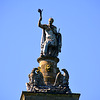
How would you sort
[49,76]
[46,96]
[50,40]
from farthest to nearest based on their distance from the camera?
[50,40]
[49,76]
[46,96]

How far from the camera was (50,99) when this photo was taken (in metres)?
35.9

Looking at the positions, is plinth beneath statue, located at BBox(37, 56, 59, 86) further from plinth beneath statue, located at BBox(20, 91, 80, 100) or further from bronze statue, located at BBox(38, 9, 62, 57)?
plinth beneath statue, located at BBox(20, 91, 80, 100)

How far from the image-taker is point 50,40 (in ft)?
132

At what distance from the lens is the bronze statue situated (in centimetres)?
3991

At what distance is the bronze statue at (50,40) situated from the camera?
3991cm

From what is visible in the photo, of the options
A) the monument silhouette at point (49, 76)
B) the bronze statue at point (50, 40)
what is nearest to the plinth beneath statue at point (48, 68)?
the monument silhouette at point (49, 76)

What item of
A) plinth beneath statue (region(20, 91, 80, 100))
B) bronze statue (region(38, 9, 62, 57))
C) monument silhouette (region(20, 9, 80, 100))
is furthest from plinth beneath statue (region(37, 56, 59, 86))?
plinth beneath statue (region(20, 91, 80, 100))

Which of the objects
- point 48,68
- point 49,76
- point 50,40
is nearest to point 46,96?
point 49,76

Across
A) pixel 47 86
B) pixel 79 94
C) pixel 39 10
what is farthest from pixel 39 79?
pixel 39 10

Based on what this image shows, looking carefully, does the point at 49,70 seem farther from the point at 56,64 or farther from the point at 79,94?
the point at 79,94

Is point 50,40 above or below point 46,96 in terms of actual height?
above

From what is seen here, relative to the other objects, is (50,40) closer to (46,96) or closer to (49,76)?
(49,76)

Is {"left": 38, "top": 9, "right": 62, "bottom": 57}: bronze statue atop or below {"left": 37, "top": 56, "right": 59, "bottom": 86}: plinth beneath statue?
atop

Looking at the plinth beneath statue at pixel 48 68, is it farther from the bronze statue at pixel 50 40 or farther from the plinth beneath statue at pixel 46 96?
the plinth beneath statue at pixel 46 96
